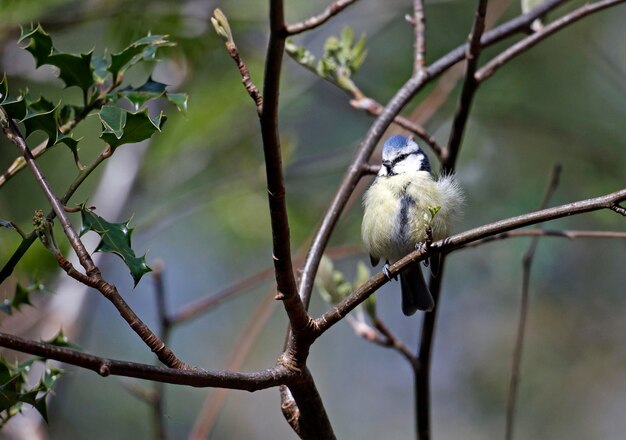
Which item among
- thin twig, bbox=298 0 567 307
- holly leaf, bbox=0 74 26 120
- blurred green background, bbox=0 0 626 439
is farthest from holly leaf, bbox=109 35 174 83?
blurred green background, bbox=0 0 626 439

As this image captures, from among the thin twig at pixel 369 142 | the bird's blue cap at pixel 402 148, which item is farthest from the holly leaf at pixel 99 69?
the bird's blue cap at pixel 402 148

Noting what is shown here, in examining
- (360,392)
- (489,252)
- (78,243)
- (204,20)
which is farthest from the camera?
(360,392)

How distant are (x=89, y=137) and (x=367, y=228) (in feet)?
12.2

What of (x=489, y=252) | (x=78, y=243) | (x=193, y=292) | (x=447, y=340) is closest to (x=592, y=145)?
(x=489, y=252)

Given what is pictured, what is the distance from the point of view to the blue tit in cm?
274

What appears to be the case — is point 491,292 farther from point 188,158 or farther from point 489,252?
point 188,158

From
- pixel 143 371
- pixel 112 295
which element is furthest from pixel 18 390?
→ pixel 143 371

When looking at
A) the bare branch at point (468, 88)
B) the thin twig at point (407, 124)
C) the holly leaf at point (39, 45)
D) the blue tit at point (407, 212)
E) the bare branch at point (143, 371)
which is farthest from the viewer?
the blue tit at point (407, 212)

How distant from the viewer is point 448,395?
Result: 20.2 feet

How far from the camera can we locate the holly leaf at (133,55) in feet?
6.08

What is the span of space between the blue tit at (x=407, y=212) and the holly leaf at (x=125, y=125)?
134 cm

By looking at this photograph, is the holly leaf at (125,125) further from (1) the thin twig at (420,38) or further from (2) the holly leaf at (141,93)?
(1) the thin twig at (420,38)

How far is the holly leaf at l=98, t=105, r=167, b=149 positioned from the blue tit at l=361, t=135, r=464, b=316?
1343 mm

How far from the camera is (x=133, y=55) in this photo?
1896mm
